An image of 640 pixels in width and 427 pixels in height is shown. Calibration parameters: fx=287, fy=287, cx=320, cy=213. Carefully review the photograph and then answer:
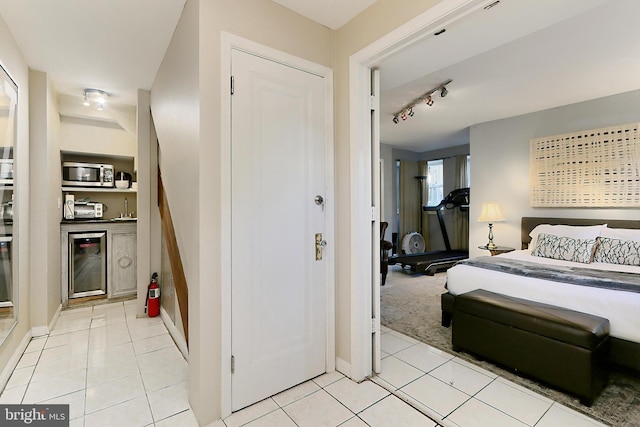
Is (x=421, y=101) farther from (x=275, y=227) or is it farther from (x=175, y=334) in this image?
(x=175, y=334)

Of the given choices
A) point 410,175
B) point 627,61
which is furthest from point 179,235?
point 410,175

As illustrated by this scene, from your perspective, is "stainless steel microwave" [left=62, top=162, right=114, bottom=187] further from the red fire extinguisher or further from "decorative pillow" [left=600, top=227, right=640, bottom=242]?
"decorative pillow" [left=600, top=227, right=640, bottom=242]

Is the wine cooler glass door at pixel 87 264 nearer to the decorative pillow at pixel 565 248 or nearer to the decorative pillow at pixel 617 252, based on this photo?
the decorative pillow at pixel 565 248

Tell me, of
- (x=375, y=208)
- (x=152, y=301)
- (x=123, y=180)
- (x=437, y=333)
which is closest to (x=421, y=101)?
(x=375, y=208)

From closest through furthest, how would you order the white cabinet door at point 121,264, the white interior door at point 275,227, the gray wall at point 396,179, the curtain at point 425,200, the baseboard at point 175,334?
the white interior door at point 275,227
the baseboard at point 175,334
the white cabinet door at point 121,264
the gray wall at point 396,179
the curtain at point 425,200

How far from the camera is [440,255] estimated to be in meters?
5.56

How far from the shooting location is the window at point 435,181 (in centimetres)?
673

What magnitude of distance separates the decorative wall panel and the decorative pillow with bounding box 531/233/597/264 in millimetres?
705

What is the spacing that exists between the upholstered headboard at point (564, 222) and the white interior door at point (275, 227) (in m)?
3.69

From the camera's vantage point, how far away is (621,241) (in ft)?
10.1

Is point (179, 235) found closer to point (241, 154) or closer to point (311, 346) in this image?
point (241, 154)

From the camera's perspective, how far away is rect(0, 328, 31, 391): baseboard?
76.8 inches

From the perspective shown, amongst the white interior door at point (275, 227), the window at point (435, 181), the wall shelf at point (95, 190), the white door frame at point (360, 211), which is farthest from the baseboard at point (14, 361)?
the window at point (435, 181)

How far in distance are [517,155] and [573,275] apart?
8.60 ft
